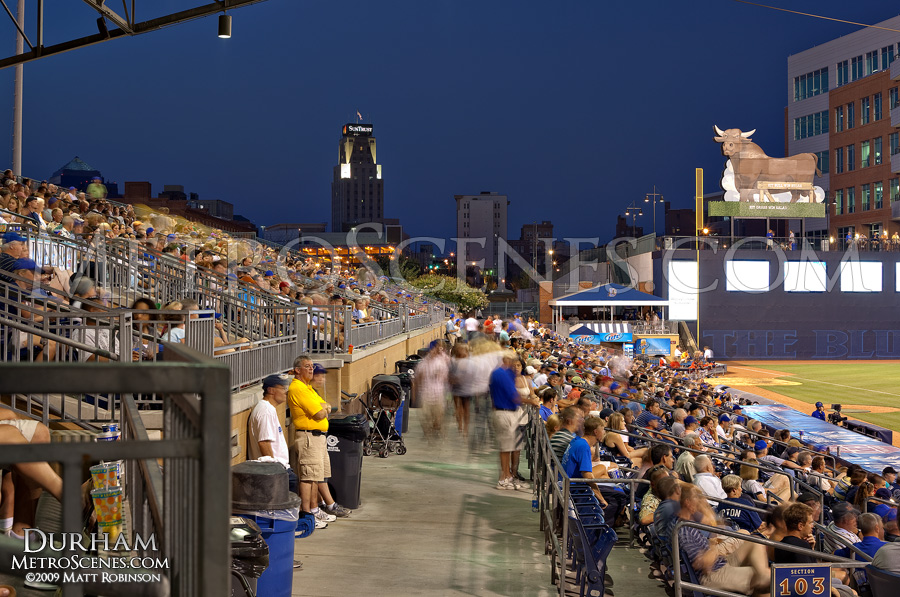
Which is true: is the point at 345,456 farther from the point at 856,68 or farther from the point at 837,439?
the point at 856,68

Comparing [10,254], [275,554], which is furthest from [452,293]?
[275,554]

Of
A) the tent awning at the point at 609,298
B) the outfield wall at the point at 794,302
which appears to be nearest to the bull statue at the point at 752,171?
the outfield wall at the point at 794,302

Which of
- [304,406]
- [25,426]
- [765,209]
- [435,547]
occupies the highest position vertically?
[765,209]

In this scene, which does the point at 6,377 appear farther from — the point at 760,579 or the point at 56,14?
the point at 56,14

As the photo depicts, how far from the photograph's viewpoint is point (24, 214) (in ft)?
51.3

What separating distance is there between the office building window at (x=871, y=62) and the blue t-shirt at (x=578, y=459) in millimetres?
80389

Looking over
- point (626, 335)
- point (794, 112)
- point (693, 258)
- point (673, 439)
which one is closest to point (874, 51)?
point (794, 112)

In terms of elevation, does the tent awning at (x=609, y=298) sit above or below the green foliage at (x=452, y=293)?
below

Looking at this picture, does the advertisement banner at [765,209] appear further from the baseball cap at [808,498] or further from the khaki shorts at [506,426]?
the khaki shorts at [506,426]

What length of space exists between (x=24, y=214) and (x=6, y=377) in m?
16.0

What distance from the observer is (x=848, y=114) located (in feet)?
250

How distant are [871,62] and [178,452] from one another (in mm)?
87882

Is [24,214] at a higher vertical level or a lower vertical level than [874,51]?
lower

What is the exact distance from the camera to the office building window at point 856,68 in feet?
255
